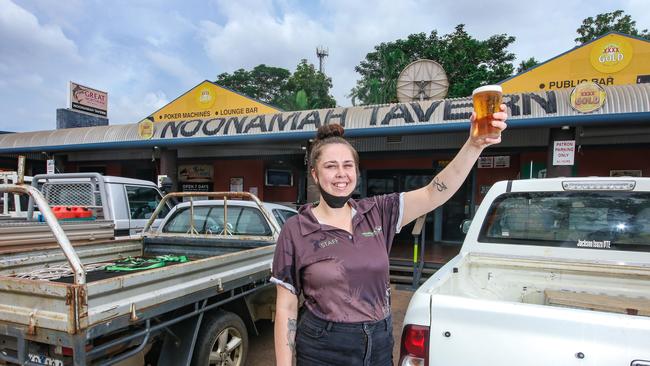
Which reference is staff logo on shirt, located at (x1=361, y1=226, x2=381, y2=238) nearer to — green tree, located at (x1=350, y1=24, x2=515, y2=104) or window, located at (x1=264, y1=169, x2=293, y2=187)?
window, located at (x1=264, y1=169, x2=293, y2=187)

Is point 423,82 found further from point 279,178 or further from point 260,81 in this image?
point 260,81

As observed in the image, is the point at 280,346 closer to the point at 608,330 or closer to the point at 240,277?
the point at 608,330

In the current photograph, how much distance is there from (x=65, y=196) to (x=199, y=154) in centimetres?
751

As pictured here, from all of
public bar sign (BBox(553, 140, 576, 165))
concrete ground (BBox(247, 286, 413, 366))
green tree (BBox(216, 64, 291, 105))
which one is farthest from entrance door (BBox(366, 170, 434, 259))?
green tree (BBox(216, 64, 291, 105))

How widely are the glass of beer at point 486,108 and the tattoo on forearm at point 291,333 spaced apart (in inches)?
47.3

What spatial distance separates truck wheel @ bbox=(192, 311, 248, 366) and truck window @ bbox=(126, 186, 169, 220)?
14.9 feet

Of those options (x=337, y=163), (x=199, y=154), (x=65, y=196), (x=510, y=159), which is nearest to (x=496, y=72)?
(x=510, y=159)

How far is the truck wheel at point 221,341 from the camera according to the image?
2924mm

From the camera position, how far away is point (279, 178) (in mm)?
14422

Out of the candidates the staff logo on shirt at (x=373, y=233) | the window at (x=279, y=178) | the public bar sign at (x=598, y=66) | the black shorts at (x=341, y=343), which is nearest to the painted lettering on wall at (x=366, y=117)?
the window at (x=279, y=178)

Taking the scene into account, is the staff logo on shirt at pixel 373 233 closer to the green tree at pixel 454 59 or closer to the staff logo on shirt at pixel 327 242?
the staff logo on shirt at pixel 327 242

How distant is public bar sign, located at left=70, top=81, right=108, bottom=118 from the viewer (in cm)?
1997

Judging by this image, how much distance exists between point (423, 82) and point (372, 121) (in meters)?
2.57

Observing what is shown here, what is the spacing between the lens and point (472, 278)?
120 inches
